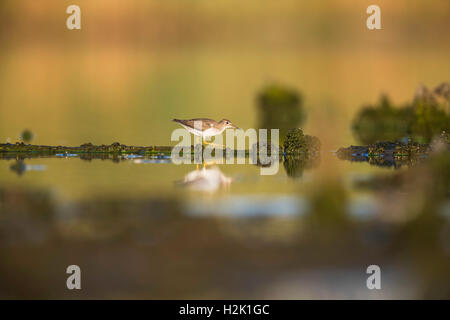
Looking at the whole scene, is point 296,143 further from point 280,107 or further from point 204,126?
point 280,107

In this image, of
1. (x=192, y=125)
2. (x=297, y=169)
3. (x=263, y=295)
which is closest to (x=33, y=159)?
(x=192, y=125)

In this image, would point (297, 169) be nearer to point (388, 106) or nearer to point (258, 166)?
point (258, 166)

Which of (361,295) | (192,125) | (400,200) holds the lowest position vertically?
(361,295)

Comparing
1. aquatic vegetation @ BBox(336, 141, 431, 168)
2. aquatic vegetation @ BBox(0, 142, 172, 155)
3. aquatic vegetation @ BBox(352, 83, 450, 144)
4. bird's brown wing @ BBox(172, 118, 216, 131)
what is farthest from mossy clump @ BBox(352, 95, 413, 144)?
aquatic vegetation @ BBox(0, 142, 172, 155)

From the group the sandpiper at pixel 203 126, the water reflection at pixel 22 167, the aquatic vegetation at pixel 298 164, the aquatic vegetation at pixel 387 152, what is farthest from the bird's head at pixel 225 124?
the water reflection at pixel 22 167

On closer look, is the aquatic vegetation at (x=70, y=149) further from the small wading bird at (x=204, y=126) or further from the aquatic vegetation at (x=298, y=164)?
the aquatic vegetation at (x=298, y=164)

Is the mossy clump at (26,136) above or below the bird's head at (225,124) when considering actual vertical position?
below

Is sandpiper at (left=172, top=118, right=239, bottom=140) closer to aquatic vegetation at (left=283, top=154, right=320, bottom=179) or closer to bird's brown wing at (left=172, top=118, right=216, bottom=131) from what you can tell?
bird's brown wing at (left=172, top=118, right=216, bottom=131)
